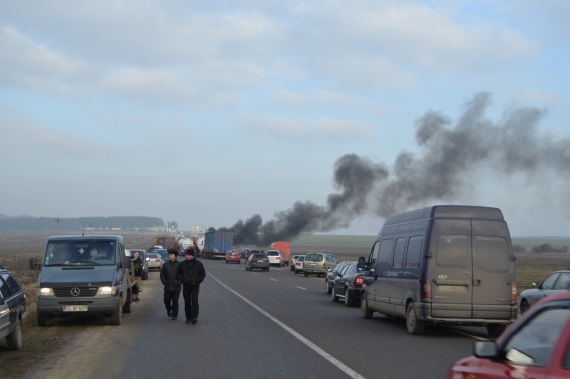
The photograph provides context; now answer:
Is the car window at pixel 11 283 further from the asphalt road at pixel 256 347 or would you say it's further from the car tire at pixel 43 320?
the car tire at pixel 43 320

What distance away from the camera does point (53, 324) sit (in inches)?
597

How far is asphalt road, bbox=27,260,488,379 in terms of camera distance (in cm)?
908

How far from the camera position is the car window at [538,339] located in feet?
13.1

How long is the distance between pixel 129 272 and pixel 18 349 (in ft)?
21.9

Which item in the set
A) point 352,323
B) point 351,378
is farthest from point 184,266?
point 351,378

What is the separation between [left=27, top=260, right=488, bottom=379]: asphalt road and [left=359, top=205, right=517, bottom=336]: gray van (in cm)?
59

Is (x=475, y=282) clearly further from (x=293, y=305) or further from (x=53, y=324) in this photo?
(x=53, y=324)

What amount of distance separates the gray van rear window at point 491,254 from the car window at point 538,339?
28.4 ft

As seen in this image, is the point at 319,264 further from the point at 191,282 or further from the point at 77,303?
the point at 77,303

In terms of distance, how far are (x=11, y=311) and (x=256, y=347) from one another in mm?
4127

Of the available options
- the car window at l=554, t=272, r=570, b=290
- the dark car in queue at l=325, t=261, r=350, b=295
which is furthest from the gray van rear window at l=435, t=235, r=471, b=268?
the dark car in queue at l=325, t=261, r=350, b=295

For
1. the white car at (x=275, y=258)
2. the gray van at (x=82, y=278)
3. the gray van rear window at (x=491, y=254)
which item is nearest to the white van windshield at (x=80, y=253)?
the gray van at (x=82, y=278)

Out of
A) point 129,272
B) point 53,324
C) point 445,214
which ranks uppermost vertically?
point 445,214

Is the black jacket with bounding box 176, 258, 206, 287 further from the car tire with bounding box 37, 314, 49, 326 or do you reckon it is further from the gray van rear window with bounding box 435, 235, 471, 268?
the gray van rear window with bounding box 435, 235, 471, 268
